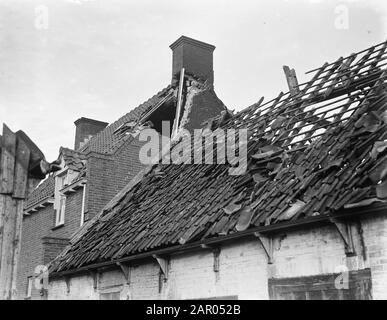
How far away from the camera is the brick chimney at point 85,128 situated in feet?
81.4

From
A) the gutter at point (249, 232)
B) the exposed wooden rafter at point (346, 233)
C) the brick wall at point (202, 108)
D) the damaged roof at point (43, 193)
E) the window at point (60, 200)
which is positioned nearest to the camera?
the gutter at point (249, 232)

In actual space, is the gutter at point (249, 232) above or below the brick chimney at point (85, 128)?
below

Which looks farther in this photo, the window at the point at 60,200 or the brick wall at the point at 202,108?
the window at the point at 60,200

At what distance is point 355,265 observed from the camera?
660cm

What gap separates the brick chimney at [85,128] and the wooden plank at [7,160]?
1929cm

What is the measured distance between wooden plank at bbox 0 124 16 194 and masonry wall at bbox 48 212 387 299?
13.3ft

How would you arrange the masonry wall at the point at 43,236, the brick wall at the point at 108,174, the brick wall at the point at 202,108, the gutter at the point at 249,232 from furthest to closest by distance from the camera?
the brick wall at the point at 202,108
the brick wall at the point at 108,174
the masonry wall at the point at 43,236
the gutter at the point at 249,232

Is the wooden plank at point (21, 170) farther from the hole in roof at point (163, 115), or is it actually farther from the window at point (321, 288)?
the hole in roof at point (163, 115)

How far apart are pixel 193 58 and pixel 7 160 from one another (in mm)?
13560

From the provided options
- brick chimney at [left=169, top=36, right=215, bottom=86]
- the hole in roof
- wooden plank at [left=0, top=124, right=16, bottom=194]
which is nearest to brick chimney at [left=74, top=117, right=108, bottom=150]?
brick chimney at [left=169, top=36, right=215, bottom=86]

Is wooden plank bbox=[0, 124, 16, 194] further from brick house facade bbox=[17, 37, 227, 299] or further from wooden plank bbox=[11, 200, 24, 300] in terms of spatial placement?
brick house facade bbox=[17, 37, 227, 299]

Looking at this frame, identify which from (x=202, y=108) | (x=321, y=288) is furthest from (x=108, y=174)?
(x=321, y=288)

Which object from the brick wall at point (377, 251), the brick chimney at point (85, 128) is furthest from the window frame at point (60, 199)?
the brick wall at point (377, 251)
